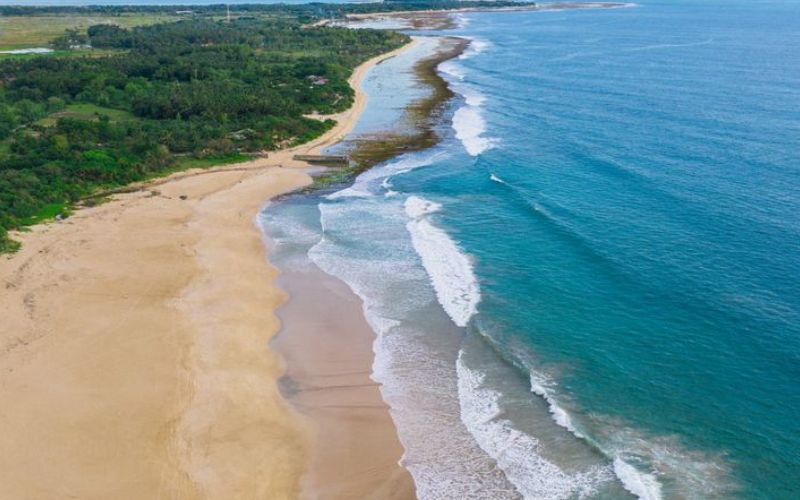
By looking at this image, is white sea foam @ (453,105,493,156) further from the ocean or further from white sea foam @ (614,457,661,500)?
white sea foam @ (614,457,661,500)

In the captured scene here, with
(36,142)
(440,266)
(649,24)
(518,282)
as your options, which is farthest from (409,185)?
(649,24)

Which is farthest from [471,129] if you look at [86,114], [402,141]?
[86,114]

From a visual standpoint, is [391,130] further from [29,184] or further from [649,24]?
[649,24]

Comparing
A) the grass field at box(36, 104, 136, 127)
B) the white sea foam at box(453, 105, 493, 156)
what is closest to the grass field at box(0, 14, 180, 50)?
the grass field at box(36, 104, 136, 127)

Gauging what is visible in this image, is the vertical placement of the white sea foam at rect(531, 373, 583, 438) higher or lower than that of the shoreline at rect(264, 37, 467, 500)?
higher

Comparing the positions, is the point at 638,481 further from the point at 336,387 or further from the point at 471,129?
the point at 471,129

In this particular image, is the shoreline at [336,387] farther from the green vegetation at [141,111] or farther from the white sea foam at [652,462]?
the green vegetation at [141,111]
